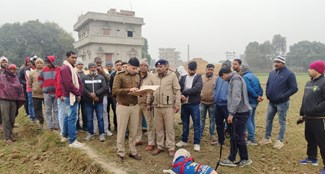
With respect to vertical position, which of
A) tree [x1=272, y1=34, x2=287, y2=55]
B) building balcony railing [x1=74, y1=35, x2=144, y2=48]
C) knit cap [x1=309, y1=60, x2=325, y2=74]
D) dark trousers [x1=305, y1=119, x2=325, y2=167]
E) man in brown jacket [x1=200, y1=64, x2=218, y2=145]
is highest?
tree [x1=272, y1=34, x2=287, y2=55]

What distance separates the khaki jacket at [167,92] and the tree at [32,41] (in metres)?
44.7

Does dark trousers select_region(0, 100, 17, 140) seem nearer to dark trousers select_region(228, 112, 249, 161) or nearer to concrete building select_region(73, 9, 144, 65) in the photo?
dark trousers select_region(228, 112, 249, 161)

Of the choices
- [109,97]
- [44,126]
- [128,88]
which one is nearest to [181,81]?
[128,88]

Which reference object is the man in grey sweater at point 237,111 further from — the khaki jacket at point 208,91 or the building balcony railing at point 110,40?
the building balcony railing at point 110,40

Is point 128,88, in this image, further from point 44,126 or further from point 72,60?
point 44,126

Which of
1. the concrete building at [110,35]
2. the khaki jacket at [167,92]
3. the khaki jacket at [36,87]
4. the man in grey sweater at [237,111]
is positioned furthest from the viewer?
the concrete building at [110,35]

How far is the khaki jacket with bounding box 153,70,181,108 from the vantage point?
5.02m

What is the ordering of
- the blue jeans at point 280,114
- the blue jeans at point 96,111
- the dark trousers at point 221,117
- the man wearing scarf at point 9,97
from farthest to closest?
the man wearing scarf at point 9,97, the blue jeans at point 96,111, the blue jeans at point 280,114, the dark trousers at point 221,117

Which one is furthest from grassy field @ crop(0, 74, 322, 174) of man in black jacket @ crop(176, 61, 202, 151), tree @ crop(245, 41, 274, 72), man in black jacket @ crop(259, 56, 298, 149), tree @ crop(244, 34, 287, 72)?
tree @ crop(245, 41, 274, 72)

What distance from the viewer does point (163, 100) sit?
16.4 feet

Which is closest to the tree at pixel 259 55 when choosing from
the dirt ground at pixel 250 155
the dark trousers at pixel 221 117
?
the dirt ground at pixel 250 155

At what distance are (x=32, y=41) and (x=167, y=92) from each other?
49961mm

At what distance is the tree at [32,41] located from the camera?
4570 cm

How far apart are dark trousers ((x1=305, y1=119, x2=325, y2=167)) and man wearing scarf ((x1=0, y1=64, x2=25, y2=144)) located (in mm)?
7021
